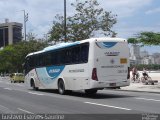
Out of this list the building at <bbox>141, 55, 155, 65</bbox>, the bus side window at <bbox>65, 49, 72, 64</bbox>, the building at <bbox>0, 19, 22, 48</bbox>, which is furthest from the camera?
the building at <bbox>141, 55, 155, 65</bbox>

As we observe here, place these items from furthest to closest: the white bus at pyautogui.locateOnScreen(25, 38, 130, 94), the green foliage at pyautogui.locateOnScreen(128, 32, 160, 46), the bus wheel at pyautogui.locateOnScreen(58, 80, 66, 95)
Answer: the green foliage at pyautogui.locateOnScreen(128, 32, 160, 46)
the bus wheel at pyautogui.locateOnScreen(58, 80, 66, 95)
the white bus at pyautogui.locateOnScreen(25, 38, 130, 94)

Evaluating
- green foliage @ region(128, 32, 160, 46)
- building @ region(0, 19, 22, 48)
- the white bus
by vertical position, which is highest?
building @ region(0, 19, 22, 48)

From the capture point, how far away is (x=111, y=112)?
51.5 feet

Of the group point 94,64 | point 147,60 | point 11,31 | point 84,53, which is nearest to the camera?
point 94,64

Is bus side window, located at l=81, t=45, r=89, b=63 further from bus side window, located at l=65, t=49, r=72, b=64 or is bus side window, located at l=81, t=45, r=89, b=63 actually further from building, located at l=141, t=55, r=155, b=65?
building, located at l=141, t=55, r=155, b=65

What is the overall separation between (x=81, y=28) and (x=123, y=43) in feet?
76.8

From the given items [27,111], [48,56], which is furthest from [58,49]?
[27,111]

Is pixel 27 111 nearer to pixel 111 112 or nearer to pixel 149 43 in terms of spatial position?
pixel 111 112

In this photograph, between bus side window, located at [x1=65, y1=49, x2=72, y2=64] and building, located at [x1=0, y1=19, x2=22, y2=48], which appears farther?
building, located at [x1=0, y1=19, x2=22, y2=48]

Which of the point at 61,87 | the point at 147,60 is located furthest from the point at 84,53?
the point at 147,60

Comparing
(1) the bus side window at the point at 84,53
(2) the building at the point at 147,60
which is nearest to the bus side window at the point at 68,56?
(1) the bus side window at the point at 84,53

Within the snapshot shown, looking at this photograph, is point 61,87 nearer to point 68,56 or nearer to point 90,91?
point 90,91

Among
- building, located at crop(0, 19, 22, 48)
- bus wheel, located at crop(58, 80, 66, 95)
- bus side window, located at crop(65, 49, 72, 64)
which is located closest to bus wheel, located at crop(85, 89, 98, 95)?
bus wheel, located at crop(58, 80, 66, 95)

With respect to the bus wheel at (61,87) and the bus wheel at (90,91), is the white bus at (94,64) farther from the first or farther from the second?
the bus wheel at (61,87)
